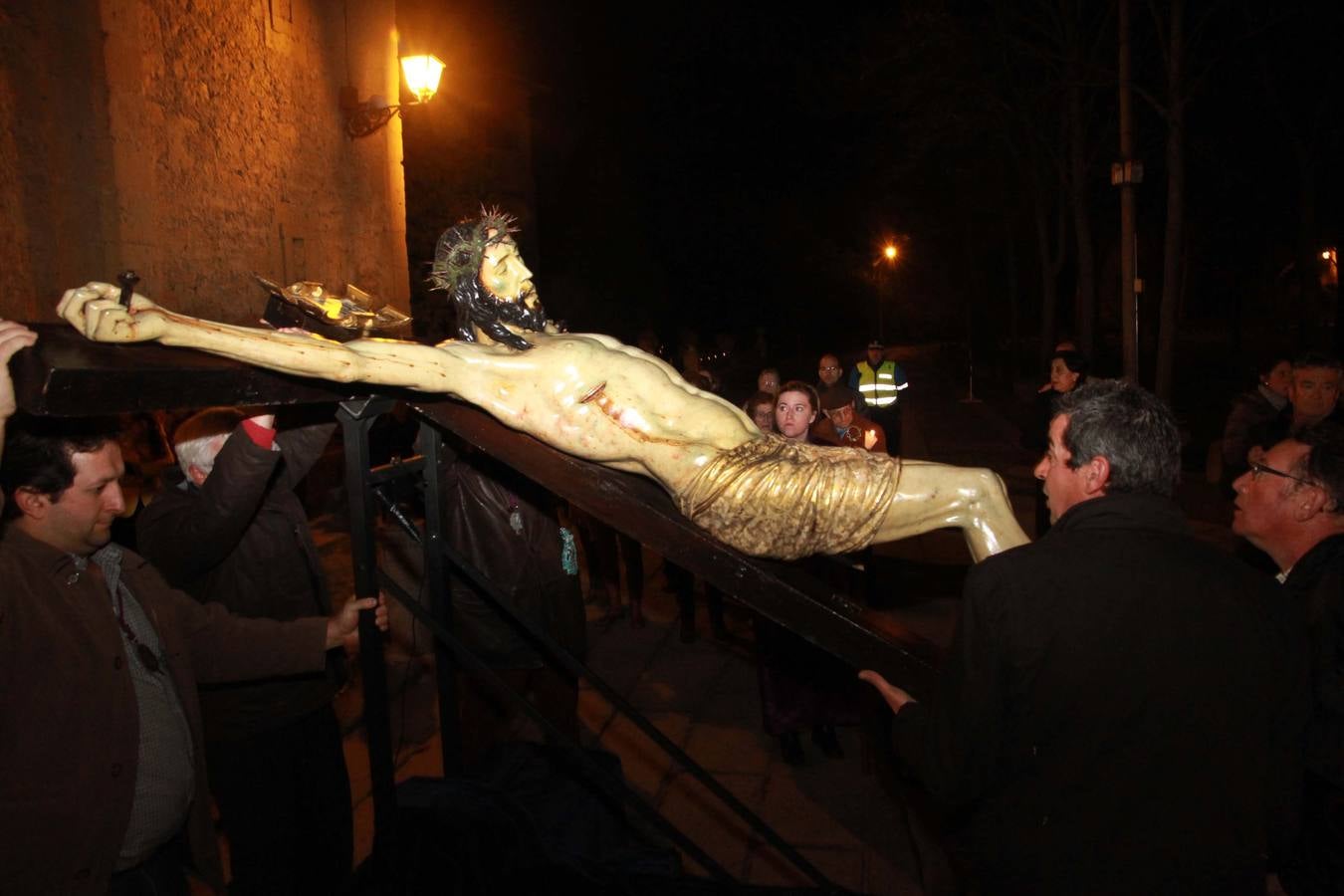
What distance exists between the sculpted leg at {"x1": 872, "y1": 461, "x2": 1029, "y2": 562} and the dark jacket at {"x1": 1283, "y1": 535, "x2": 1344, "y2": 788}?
673mm

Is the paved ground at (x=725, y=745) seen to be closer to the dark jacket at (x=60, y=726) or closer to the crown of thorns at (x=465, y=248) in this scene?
the dark jacket at (x=60, y=726)

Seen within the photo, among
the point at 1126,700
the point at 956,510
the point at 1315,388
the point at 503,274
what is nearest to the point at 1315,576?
the point at 956,510

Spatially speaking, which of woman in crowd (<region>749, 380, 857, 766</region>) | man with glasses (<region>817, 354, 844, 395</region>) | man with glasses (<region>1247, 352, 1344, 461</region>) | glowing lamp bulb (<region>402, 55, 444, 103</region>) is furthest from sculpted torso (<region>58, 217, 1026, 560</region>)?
glowing lamp bulb (<region>402, 55, 444, 103</region>)

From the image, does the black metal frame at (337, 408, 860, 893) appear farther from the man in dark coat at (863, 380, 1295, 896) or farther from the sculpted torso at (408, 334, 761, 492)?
the man in dark coat at (863, 380, 1295, 896)

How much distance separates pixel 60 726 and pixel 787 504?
181cm

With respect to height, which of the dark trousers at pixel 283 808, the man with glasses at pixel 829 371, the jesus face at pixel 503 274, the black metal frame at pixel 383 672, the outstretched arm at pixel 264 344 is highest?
the jesus face at pixel 503 274

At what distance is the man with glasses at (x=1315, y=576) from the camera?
2.22 meters

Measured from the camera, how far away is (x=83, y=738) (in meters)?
2.04

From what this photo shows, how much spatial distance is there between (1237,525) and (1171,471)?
1.20 m

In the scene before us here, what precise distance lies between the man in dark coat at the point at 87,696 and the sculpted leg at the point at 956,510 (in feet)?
5.01

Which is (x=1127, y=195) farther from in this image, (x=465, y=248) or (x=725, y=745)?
(x=465, y=248)

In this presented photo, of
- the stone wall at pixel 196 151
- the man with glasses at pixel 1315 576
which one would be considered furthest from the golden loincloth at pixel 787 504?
the stone wall at pixel 196 151

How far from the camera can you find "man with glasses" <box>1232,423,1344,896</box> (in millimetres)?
2223

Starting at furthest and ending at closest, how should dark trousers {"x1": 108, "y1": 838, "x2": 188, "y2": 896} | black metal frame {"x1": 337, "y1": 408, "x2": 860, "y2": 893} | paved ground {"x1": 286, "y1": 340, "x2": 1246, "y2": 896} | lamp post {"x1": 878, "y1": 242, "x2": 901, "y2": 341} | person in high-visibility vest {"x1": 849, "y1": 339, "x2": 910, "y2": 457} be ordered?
lamp post {"x1": 878, "y1": 242, "x2": 901, "y2": 341}
person in high-visibility vest {"x1": 849, "y1": 339, "x2": 910, "y2": 457}
paved ground {"x1": 286, "y1": 340, "x2": 1246, "y2": 896}
black metal frame {"x1": 337, "y1": 408, "x2": 860, "y2": 893}
dark trousers {"x1": 108, "y1": 838, "x2": 188, "y2": 896}
